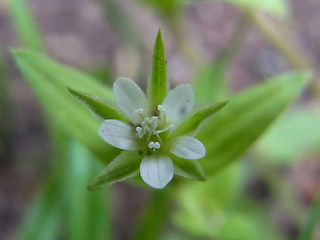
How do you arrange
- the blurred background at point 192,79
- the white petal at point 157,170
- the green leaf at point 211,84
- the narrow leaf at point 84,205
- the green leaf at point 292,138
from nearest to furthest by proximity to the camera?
the white petal at point 157,170
the narrow leaf at point 84,205
the green leaf at point 211,84
the blurred background at point 192,79
the green leaf at point 292,138

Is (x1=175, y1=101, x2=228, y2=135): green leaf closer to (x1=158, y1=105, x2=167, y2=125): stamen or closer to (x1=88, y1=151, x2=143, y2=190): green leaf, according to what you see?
(x1=158, y1=105, x2=167, y2=125): stamen

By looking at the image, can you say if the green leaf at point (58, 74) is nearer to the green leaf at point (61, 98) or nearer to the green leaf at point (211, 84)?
the green leaf at point (61, 98)

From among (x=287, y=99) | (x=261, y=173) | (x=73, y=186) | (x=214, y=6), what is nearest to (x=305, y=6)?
(x=214, y=6)

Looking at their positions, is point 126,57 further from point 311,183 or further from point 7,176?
point 311,183

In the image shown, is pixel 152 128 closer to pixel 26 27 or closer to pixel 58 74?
pixel 58 74

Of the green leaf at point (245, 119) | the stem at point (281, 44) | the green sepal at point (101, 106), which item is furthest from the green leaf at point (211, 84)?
the stem at point (281, 44)
